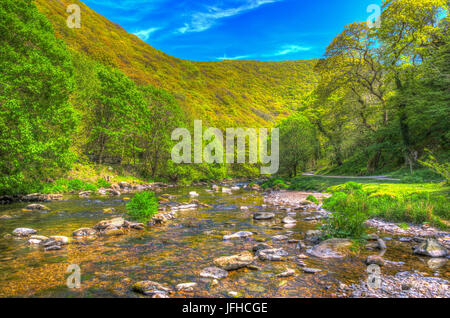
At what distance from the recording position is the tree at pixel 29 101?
15492 millimetres

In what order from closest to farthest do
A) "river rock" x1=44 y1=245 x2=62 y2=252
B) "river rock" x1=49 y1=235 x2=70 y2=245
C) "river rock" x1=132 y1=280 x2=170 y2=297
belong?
"river rock" x1=132 y1=280 x2=170 y2=297, "river rock" x1=44 y1=245 x2=62 y2=252, "river rock" x1=49 y1=235 x2=70 y2=245

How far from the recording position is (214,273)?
5941 mm

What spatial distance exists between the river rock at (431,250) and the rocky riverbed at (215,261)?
2cm

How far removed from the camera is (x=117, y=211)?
1481 centimetres

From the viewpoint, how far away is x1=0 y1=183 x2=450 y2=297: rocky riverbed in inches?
197

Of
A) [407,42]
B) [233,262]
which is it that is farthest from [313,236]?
[407,42]

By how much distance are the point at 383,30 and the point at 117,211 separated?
37.1 metres

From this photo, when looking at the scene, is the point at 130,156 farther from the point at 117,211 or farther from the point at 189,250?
the point at 189,250

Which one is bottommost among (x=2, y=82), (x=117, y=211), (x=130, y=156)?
(x=117, y=211)

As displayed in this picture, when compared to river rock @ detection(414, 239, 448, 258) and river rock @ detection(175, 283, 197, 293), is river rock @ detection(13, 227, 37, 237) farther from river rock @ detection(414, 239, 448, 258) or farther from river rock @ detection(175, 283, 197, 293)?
river rock @ detection(414, 239, 448, 258)

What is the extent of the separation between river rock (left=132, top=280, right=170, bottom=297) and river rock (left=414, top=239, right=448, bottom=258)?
7645 mm

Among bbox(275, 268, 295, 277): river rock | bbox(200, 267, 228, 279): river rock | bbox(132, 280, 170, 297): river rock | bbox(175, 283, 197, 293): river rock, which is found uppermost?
bbox(132, 280, 170, 297): river rock

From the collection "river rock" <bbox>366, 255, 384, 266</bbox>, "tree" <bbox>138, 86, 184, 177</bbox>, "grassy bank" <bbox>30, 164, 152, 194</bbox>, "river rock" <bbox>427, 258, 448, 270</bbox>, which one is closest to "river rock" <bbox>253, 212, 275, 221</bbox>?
"river rock" <bbox>366, 255, 384, 266</bbox>
